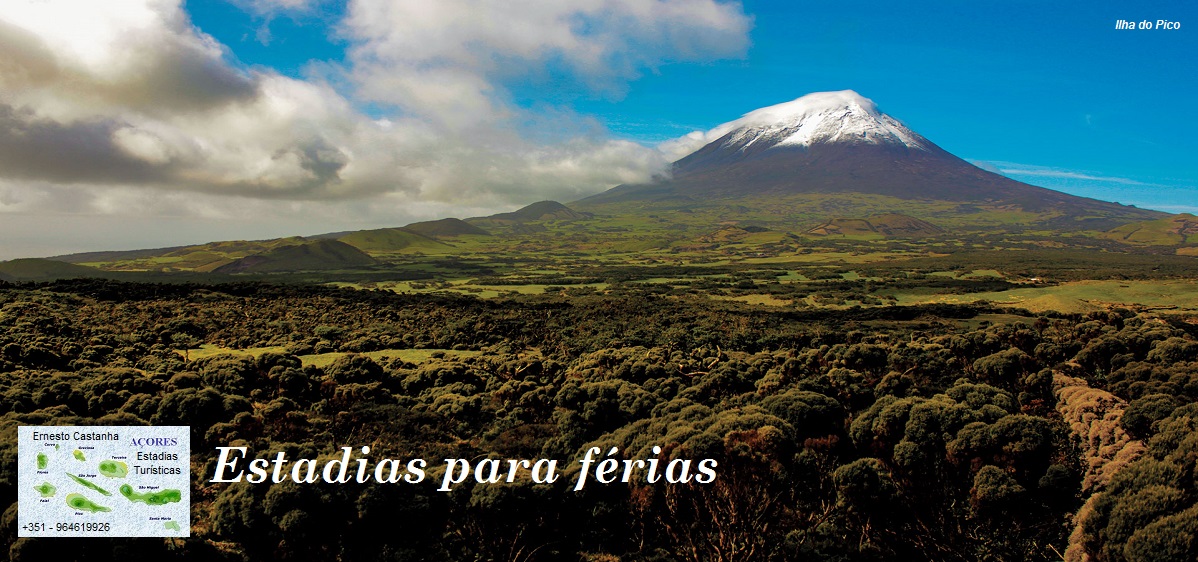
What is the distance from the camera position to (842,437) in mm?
19047

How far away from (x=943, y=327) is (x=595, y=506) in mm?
55333

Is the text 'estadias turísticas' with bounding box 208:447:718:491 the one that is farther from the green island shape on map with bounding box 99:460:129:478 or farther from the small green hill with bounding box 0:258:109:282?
the small green hill with bounding box 0:258:109:282

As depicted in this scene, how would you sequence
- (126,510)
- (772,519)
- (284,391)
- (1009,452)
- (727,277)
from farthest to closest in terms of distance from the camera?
1. (727,277)
2. (284,391)
3. (1009,452)
4. (772,519)
5. (126,510)

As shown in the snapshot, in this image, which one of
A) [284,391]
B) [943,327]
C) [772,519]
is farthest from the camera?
[943,327]

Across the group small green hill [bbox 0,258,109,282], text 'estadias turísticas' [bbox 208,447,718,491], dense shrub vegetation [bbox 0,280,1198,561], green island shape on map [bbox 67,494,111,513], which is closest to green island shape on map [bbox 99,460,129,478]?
green island shape on map [bbox 67,494,111,513]

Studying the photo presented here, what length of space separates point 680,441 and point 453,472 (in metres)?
6.23

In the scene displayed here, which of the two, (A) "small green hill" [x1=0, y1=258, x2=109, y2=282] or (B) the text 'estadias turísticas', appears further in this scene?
(A) "small green hill" [x1=0, y1=258, x2=109, y2=282]

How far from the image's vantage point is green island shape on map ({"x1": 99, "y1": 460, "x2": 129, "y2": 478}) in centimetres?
1242

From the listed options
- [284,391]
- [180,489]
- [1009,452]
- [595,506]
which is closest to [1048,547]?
[1009,452]

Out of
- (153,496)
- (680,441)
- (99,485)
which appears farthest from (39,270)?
(680,441)

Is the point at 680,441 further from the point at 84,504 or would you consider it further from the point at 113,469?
the point at 84,504

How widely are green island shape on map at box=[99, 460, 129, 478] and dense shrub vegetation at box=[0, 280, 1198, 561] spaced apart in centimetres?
137

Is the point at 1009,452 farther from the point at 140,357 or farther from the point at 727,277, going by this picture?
the point at 727,277

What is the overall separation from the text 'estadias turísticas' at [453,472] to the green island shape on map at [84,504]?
91.5 inches
